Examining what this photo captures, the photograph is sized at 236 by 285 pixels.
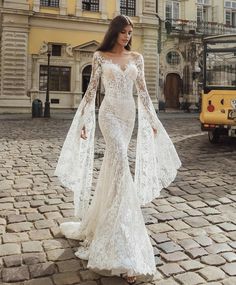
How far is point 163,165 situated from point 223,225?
1362 millimetres

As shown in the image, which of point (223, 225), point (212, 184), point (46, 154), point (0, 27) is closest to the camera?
point (223, 225)

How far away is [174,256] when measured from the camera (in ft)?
13.0

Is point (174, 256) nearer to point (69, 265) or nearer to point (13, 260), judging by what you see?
point (69, 265)

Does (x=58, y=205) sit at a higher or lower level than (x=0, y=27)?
lower

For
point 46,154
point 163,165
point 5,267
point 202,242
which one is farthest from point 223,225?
point 46,154

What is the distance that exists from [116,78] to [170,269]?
1.85 meters

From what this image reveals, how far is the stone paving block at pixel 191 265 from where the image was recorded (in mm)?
3715

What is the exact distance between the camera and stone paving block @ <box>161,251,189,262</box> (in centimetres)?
390

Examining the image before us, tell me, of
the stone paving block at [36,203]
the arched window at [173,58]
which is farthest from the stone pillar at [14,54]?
the stone paving block at [36,203]

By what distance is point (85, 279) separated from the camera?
3.46 m

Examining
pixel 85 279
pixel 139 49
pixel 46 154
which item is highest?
pixel 139 49

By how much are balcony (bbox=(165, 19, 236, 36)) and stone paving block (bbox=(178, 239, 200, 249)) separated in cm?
3008

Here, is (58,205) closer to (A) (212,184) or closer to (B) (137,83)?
(B) (137,83)

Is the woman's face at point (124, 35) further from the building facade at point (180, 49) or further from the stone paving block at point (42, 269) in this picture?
the building facade at point (180, 49)
